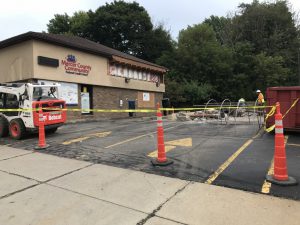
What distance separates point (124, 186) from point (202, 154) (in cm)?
277

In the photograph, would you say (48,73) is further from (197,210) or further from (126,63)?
(197,210)

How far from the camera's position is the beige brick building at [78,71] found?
59.0 ft

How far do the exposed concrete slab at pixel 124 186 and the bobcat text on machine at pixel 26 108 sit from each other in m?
5.47

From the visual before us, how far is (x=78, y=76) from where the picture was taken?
20844 mm

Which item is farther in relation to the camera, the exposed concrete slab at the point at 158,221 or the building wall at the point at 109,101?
the building wall at the point at 109,101

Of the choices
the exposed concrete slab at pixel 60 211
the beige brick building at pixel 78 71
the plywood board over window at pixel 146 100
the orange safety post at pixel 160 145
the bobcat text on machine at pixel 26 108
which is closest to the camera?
the exposed concrete slab at pixel 60 211

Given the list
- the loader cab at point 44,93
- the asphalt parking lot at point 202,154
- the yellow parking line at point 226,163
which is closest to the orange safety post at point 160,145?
the asphalt parking lot at point 202,154

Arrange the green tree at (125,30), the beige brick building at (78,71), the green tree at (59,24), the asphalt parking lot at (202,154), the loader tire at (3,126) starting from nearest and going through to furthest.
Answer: the asphalt parking lot at (202,154) → the loader tire at (3,126) → the beige brick building at (78,71) → the green tree at (125,30) → the green tree at (59,24)

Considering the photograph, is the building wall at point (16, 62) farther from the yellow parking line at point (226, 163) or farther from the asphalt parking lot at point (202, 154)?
the yellow parking line at point (226, 163)

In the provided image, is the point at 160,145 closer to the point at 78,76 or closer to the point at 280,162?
the point at 280,162

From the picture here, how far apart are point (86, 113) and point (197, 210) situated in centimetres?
1862

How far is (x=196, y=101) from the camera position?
3712 centimetres

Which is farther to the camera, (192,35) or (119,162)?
(192,35)

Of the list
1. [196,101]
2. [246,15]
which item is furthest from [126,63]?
[246,15]
